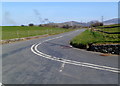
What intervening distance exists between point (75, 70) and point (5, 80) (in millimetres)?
2607

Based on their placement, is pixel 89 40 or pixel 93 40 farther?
pixel 89 40

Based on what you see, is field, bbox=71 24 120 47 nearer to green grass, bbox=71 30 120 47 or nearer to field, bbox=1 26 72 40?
green grass, bbox=71 30 120 47

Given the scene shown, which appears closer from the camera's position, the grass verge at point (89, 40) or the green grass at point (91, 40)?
the grass verge at point (89, 40)

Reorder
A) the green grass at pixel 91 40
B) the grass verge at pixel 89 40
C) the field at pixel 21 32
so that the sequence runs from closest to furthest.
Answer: the grass verge at pixel 89 40, the green grass at pixel 91 40, the field at pixel 21 32

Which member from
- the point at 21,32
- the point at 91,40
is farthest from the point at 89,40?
the point at 21,32

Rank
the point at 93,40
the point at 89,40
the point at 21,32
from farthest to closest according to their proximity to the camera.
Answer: the point at 21,32, the point at 89,40, the point at 93,40

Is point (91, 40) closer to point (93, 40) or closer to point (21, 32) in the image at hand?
point (93, 40)

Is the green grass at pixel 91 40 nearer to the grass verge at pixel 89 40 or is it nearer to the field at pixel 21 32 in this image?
the grass verge at pixel 89 40

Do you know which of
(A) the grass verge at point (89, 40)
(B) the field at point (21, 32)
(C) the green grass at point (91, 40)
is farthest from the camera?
(B) the field at point (21, 32)

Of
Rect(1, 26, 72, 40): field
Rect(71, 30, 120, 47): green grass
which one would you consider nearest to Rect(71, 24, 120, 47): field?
Rect(71, 30, 120, 47): green grass

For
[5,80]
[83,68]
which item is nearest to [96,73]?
[83,68]

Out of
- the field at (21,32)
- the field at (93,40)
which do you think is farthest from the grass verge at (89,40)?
the field at (21,32)

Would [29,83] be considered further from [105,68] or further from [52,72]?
[105,68]

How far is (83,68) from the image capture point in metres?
5.90
